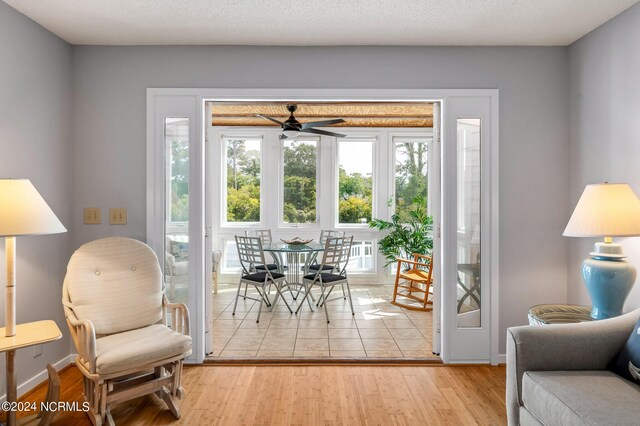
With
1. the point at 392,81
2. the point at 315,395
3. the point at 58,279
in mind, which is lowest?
the point at 315,395

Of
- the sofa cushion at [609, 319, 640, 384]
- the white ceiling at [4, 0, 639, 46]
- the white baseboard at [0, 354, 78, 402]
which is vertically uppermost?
the white ceiling at [4, 0, 639, 46]

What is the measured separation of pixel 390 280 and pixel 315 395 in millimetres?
3825

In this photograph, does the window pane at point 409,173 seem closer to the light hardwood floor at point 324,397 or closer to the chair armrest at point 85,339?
the light hardwood floor at point 324,397

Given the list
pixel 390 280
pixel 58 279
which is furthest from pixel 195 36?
pixel 390 280

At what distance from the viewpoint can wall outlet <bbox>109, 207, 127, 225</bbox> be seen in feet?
10.4

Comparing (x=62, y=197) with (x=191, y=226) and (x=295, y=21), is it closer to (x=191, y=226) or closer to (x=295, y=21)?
(x=191, y=226)

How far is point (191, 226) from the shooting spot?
3.15m

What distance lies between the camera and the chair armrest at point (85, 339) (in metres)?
2.12

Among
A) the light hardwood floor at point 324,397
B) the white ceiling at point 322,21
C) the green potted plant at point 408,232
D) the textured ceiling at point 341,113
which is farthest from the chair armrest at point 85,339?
the green potted plant at point 408,232

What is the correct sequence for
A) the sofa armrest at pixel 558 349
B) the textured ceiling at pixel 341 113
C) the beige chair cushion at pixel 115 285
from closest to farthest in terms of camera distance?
the sofa armrest at pixel 558 349 → the beige chair cushion at pixel 115 285 → the textured ceiling at pixel 341 113

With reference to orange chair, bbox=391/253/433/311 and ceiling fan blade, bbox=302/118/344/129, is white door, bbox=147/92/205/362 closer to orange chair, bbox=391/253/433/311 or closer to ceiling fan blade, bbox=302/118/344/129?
ceiling fan blade, bbox=302/118/344/129

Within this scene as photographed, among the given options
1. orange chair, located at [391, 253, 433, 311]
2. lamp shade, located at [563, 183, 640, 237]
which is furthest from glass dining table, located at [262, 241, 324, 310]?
lamp shade, located at [563, 183, 640, 237]

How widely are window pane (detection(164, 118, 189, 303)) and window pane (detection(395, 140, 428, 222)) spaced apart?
13.1 ft

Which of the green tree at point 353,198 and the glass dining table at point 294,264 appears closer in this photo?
the glass dining table at point 294,264
